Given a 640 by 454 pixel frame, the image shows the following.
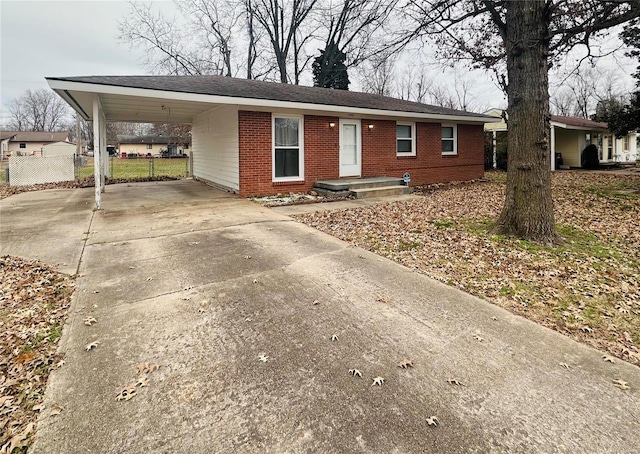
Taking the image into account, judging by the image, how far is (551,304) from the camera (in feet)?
12.5

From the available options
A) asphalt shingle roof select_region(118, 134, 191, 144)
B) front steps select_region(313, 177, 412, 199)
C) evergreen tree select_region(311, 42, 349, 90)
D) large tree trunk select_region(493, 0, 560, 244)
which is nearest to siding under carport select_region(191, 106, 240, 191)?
front steps select_region(313, 177, 412, 199)

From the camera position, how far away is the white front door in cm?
1208

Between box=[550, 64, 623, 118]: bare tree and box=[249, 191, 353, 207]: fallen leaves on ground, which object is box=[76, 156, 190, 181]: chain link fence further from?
box=[550, 64, 623, 118]: bare tree

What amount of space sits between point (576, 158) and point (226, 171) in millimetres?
22219

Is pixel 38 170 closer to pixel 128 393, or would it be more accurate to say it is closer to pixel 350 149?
pixel 350 149

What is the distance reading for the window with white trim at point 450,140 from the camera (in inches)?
581

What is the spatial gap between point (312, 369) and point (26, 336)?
2.42m

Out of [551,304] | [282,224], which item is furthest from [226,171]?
[551,304]

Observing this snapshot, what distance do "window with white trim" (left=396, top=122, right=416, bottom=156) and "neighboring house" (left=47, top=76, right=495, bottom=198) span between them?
4 centimetres

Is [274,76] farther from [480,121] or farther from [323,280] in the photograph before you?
[323,280]

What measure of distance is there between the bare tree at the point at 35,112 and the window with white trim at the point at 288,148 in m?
81.5

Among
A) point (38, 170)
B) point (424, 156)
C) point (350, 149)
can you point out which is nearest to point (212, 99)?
point (350, 149)

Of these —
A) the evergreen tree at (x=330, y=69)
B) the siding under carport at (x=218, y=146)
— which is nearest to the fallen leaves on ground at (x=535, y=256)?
the siding under carport at (x=218, y=146)

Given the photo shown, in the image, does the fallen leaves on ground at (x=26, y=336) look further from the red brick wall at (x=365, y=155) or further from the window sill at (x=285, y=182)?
the window sill at (x=285, y=182)
